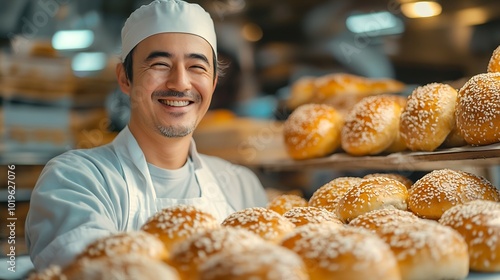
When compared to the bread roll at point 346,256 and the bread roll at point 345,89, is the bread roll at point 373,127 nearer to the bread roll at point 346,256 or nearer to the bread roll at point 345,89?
the bread roll at point 345,89

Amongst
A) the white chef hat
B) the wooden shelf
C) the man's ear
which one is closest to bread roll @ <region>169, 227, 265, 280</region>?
the wooden shelf

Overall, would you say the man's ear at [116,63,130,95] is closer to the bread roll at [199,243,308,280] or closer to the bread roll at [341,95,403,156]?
the bread roll at [341,95,403,156]

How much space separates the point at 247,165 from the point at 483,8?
249cm

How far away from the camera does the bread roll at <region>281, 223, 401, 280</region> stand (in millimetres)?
1017

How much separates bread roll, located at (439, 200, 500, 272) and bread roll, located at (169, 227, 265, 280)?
53 centimetres

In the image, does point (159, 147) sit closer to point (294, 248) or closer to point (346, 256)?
point (294, 248)

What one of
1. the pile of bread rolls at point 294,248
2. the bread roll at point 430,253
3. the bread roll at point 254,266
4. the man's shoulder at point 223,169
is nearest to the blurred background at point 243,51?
the man's shoulder at point 223,169

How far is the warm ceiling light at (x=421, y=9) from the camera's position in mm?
4418

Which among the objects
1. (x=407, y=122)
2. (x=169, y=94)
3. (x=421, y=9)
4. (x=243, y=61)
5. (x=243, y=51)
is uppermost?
(x=421, y=9)

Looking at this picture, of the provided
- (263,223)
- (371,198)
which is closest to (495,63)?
(371,198)

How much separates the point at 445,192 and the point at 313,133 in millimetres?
862

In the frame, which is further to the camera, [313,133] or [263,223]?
[313,133]

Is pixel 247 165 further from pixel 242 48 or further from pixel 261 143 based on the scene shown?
pixel 242 48

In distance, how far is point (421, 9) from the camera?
4.58m
